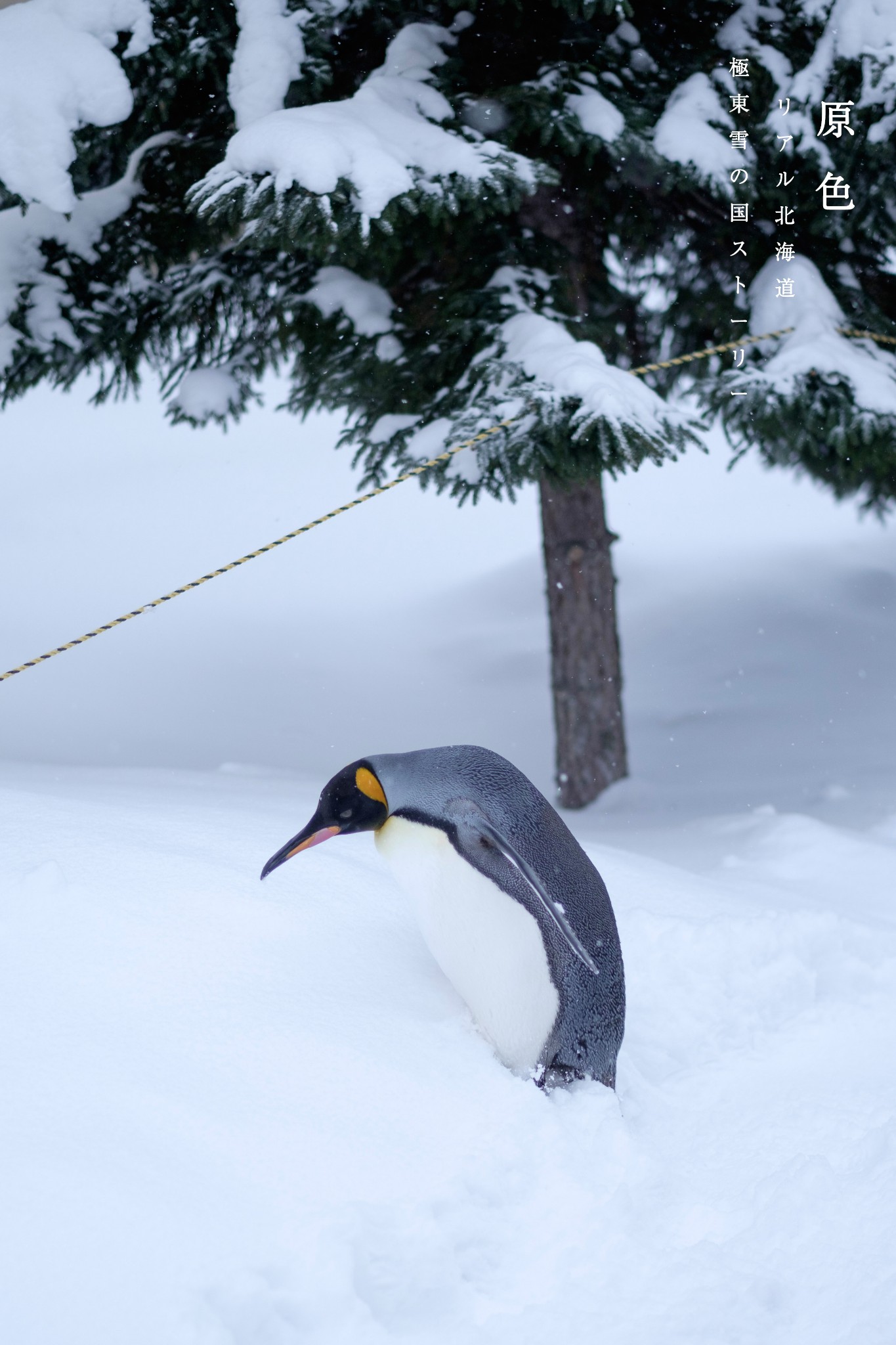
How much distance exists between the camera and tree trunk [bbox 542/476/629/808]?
16.3 ft

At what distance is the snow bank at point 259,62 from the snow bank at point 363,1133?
2.30m

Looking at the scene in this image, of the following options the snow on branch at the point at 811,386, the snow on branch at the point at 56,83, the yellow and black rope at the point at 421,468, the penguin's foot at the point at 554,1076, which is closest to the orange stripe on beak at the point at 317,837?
the penguin's foot at the point at 554,1076

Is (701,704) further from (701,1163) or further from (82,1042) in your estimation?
(82,1042)

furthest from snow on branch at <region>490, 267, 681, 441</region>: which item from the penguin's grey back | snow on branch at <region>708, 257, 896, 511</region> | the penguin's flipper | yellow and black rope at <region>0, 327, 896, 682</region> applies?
the penguin's flipper

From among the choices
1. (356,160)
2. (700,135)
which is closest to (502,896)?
(356,160)

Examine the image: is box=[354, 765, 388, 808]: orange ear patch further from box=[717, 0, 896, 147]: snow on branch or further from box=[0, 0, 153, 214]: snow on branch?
box=[717, 0, 896, 147]: snow on branch

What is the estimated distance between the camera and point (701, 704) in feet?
21.9

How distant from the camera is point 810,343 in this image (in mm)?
3924

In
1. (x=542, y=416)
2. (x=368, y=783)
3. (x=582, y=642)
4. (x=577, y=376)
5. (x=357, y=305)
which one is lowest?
(x=582, y=642)

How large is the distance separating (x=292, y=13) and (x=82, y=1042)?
334 centimetres

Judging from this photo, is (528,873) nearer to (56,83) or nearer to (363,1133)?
(363,1133)

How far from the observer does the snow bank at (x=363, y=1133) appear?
1.54 metres

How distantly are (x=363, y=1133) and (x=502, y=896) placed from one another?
46cm

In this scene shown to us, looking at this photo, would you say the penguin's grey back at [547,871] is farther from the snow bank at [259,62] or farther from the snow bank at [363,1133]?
the snow bank at [259,62]
